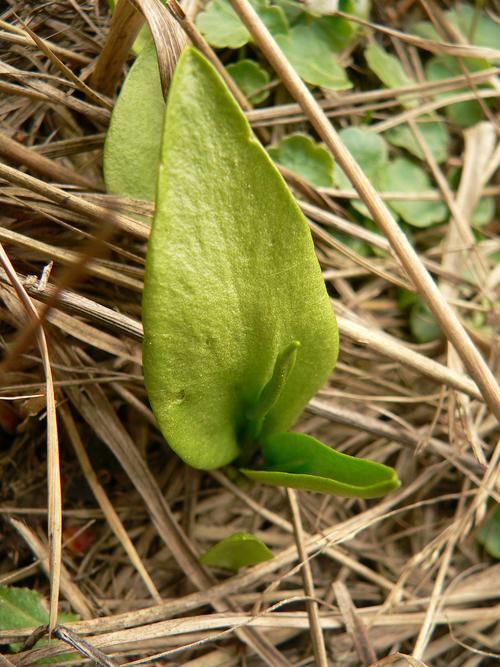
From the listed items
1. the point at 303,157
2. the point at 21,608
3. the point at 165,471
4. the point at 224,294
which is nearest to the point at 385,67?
the point at 303,157

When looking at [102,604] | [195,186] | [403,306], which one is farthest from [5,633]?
[403,306]

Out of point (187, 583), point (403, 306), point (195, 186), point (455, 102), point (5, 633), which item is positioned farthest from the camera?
point (455, 102)

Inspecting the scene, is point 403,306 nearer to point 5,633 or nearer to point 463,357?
point 463,357

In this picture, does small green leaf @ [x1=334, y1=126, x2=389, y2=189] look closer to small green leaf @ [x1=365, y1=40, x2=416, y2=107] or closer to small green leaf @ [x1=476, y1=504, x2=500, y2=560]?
small green leaf @ [x1=365, y1=40, x2=416, y2=107]

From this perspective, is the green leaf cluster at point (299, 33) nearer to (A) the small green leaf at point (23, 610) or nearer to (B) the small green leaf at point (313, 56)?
(B) the small green leaf at point (313, 56)

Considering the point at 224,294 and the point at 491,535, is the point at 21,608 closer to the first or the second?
the point at 224,294

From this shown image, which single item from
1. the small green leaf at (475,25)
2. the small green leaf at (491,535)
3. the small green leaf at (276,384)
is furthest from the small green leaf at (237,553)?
the small green leaf at (475,25)
